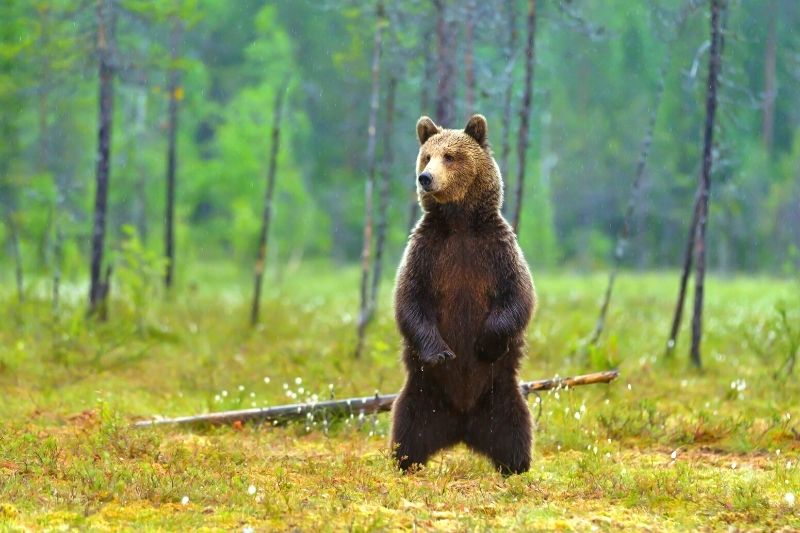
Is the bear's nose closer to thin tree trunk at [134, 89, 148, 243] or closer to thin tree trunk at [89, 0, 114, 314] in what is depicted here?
thin tree trunk at [89, 0, 114, 314]

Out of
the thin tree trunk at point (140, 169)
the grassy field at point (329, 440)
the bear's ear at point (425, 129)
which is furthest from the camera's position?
the thin tree trunk at point (140, 169)

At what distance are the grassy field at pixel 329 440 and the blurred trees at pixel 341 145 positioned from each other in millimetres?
8112

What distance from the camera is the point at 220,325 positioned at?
1805 cm

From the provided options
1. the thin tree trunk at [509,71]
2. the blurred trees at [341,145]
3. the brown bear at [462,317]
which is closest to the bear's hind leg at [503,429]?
the brown bear at [462,317]

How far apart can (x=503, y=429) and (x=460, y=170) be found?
6.99ft

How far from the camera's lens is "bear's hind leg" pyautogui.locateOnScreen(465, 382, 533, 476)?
8203mm

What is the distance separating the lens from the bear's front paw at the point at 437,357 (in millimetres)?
7793

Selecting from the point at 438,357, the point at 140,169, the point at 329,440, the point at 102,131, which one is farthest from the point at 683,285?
the point at 140,169

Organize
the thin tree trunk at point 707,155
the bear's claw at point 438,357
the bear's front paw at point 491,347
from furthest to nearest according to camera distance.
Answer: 1. the thin tree trunk at point 707,155
2. the bear's front paw at point 491,347
3. the bear's claw at point 438,357

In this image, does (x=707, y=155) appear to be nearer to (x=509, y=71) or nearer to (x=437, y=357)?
(x=509, y=71)

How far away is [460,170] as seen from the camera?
812 centimetres

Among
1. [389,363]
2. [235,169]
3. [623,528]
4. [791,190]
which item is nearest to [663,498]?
[623,528]

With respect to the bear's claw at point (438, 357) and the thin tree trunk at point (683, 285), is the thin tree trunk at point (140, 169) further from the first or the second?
the bear's claw at point (438, 357)

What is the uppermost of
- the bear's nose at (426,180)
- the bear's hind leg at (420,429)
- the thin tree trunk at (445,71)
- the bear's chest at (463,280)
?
the thin tree trunk at (445,71)
